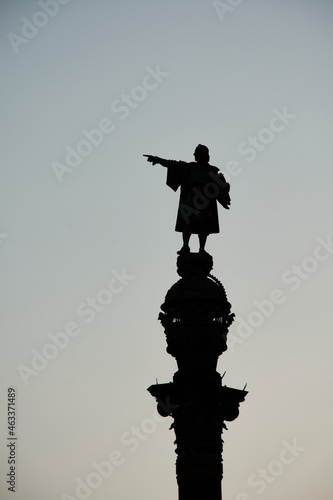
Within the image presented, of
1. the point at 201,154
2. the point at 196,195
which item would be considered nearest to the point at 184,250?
the point at 196,195

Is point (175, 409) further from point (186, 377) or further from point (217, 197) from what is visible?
point (217, 197)

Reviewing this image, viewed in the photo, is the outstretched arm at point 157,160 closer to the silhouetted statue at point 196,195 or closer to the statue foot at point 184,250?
the silhouetted statue at point 196,195

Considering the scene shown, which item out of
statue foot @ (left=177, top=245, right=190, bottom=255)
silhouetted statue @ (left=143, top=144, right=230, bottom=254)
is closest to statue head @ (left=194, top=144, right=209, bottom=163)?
silhouetted statue @ (left=143, top=144, right=230, bottom=254)

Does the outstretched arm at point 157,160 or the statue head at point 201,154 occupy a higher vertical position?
the statue head at point 201,154

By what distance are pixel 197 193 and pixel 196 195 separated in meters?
0.08

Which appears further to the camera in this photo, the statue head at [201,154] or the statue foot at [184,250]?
the statue head at [201,154]

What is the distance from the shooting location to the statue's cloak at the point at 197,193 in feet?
153

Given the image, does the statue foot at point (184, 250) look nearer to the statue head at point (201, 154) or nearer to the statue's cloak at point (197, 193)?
the statue's cloak at point (197, 193)

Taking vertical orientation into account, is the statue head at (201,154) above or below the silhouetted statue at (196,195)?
above

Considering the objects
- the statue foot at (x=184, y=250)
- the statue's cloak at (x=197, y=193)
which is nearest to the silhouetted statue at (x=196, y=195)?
the statue's cloak at (x=197, y=193)

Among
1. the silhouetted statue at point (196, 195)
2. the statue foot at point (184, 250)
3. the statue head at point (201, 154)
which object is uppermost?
the statue head at point (201, 154)

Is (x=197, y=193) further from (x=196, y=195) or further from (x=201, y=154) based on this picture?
(x=201, y=154)

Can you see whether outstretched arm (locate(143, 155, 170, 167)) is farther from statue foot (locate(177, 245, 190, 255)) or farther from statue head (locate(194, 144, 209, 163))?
statue foot (locate(177, 245, 190, 255))

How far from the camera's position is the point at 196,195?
46.7 metres
